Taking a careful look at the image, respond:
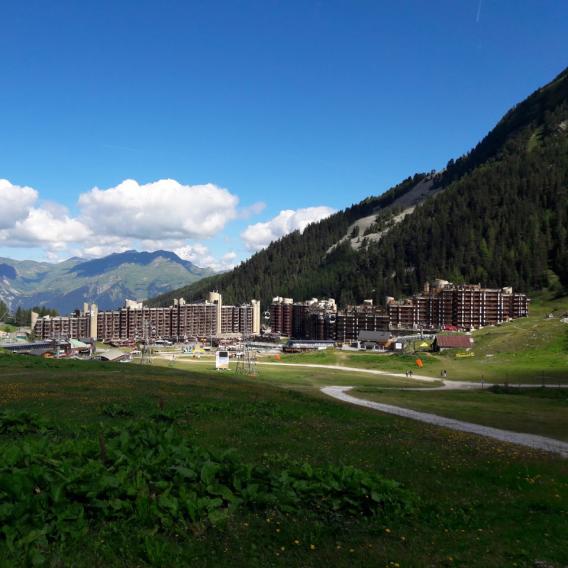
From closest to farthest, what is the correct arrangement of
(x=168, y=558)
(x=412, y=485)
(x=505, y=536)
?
(x=168, y=558), (x=505, y=536), (x=412, y=485)

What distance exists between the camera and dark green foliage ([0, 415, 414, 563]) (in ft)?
35.0

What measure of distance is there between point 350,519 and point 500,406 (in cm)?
5041

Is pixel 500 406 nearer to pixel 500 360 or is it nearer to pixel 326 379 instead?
pixel 326 379

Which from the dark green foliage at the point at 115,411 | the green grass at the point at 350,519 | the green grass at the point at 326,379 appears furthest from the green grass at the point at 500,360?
the dark green foliage at the point at 115,411

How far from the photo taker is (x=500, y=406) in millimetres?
57375

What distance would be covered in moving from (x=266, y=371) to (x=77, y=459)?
100048mm

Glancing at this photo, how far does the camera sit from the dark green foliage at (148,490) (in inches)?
420

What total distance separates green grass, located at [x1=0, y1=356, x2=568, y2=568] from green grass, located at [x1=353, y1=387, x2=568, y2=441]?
1520 centimetres

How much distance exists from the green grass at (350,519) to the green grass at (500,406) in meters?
15.2

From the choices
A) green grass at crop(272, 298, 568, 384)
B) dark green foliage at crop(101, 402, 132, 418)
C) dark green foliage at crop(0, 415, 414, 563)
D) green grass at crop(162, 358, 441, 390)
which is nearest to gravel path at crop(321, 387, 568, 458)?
dark green foliage at crop(0, 415, 414, 563)

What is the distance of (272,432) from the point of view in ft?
82.1

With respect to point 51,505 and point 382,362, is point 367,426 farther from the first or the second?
point 382,362

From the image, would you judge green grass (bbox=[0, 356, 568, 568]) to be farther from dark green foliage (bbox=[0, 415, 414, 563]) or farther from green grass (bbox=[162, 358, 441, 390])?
green grass (bbox=[162, 358, 441, 390])

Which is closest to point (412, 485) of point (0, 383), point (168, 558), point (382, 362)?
point (168, 558)
